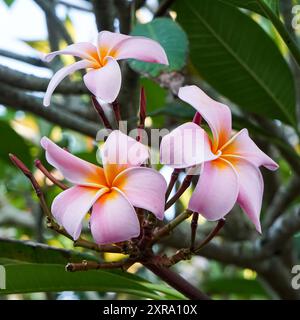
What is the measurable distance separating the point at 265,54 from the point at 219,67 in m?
0.10

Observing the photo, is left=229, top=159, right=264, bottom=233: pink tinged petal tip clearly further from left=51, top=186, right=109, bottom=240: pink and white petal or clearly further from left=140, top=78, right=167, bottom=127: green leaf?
left=140, top=78, right=167, bottom=127: green leaf

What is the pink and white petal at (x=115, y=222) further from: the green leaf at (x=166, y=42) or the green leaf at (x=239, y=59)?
the green leaf at (x=239, y=59)

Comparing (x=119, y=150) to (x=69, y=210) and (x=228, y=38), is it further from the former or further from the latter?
(x=228, y=38)

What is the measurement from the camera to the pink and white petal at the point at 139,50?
75 cm

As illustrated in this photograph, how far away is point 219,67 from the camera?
4.27ft

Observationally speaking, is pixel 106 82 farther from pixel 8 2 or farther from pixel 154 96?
pixel 8 2

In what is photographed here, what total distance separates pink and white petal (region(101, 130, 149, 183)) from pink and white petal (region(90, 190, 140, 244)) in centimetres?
4

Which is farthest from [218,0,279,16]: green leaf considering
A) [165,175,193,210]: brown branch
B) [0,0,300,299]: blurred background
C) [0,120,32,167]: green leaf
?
[0,120,32,167]: green leaf

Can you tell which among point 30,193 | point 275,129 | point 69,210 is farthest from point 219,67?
point 30,193

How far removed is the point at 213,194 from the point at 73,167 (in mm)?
152

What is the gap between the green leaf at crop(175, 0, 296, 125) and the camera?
4.20 feet

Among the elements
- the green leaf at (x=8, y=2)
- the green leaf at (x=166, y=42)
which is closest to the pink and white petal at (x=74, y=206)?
the green leaf at (x=166, y=42)

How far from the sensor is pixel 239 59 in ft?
4.26

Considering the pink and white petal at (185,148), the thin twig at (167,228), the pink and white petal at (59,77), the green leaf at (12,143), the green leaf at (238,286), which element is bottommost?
the green leaf at (238,286)
